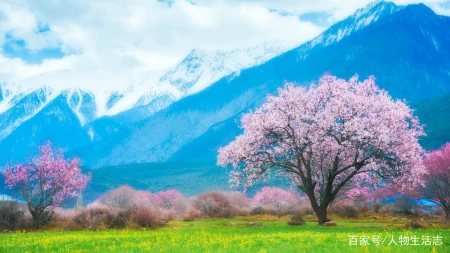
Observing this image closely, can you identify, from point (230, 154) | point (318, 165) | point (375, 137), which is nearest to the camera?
point (375, 137)

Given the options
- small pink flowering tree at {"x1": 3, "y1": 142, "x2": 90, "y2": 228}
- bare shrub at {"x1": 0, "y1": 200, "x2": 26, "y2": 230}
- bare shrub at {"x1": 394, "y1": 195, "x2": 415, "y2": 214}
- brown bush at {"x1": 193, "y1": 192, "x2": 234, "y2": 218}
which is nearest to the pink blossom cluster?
small pink flowering tree at {"x1": 3, "y1": 142, "x2": 90, "y2": 228}

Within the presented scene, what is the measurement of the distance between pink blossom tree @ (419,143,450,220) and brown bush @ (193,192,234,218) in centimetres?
2637

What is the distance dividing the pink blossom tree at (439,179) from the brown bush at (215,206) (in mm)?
26367

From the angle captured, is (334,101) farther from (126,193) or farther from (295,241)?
(126,193)

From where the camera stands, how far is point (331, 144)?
38.2 metres

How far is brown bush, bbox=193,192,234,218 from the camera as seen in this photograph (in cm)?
5747

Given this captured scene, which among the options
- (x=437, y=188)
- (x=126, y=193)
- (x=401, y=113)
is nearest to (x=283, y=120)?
(x=401, y=113)

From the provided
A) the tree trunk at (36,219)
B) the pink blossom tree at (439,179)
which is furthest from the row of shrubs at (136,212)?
→ the pink blossom tree at (439,179)

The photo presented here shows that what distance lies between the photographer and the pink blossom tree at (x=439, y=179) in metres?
50.5

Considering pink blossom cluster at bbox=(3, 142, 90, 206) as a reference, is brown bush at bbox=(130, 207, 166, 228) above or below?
below

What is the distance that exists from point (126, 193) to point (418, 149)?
51.2 metres

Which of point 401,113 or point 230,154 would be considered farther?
point 230,154

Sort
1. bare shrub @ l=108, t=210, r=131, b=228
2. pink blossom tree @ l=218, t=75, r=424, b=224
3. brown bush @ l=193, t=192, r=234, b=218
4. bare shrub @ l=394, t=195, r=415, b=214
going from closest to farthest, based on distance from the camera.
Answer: pink blossom tree @ l=218, t=75, r=424, b=224 → bare shrub @ l=108, t=210, r=131, b=228 → brown bush @ l=193, t=192, r=234, b=218 → bare shrub @ l=394, t=195, r=415, b=214

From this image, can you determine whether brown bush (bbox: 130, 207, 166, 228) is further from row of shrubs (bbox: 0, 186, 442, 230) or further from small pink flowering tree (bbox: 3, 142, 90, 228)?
small pink flowering tree (bbox: 3, 142, 90, 228)
